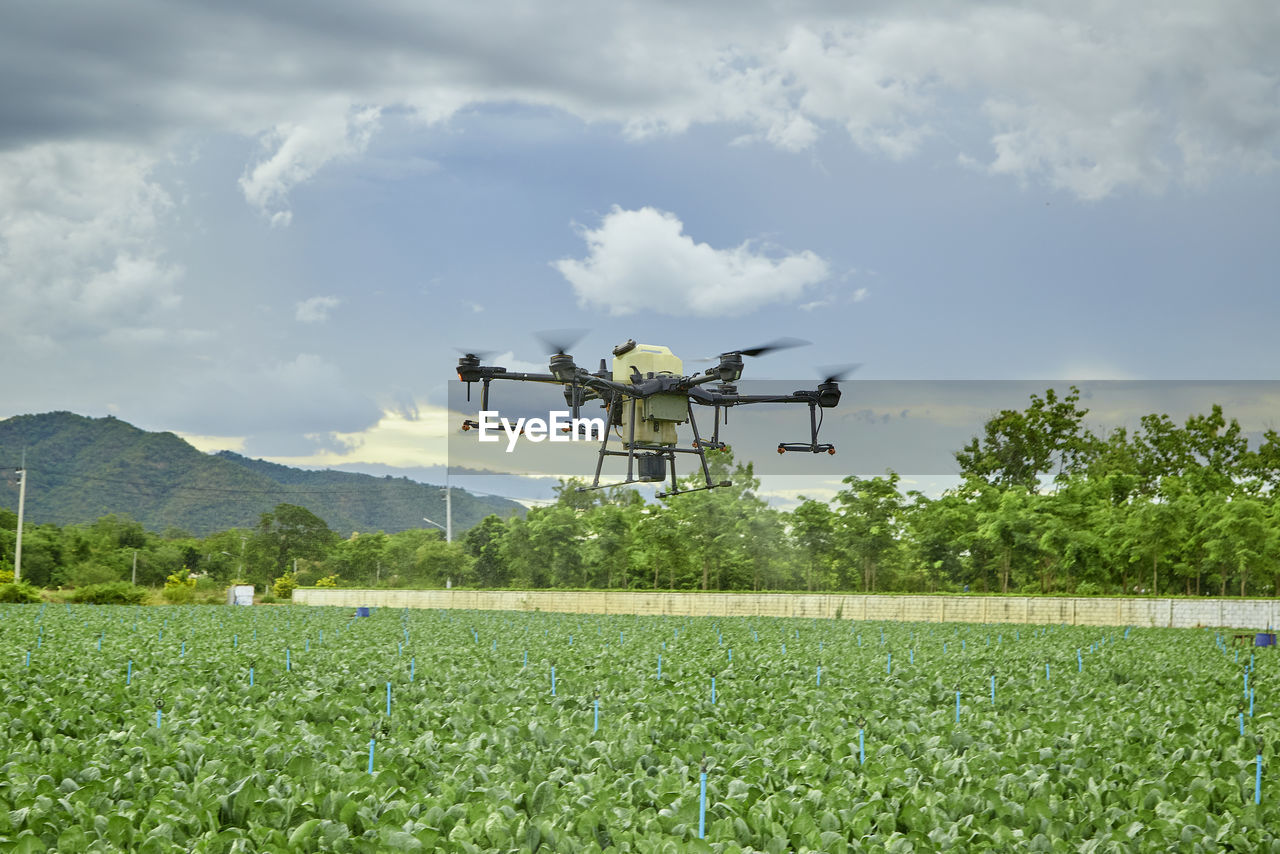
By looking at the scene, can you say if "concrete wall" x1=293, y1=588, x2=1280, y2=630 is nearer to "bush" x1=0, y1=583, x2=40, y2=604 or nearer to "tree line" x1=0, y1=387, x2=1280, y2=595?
"tree line" x1=0, y1=387, x2=1280, y2=595

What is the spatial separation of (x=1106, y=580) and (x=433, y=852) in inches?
2245

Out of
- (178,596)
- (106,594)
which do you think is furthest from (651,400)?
(178,596)

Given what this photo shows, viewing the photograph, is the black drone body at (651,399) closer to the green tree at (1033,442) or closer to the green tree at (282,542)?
the green tree at (1033,442)

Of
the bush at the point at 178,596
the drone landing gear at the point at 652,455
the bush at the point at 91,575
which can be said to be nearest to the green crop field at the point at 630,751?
the drone landing gear at the point at 652,455

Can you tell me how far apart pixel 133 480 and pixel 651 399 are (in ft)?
470

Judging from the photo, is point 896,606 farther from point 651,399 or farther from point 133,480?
point 133,480

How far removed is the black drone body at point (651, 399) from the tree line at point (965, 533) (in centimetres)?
3748

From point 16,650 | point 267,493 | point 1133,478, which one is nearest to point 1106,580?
point 1133,478

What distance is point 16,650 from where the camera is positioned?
25656mm

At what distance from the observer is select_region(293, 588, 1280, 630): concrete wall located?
3997 cm

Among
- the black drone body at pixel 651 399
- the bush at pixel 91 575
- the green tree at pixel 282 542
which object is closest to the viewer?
the black drone body at pixel 651 399

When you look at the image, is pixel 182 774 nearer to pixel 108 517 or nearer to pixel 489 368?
pixel 489 368

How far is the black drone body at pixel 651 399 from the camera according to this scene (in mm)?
20188

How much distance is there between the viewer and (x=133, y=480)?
146000mm
